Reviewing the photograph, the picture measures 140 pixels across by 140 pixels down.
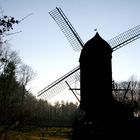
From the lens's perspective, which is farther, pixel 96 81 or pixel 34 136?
pixel 34 136

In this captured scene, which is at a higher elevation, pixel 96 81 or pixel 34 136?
pixel 96 81

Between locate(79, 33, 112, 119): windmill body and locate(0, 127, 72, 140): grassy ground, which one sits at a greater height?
locate(79, 33, 112, 119): windmill body

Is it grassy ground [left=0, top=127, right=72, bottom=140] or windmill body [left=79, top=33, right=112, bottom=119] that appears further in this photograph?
grassy ground [left=0, top=127, right=72, bottom=140]

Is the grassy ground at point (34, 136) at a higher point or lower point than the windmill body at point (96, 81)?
lower

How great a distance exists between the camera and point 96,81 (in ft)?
76.8

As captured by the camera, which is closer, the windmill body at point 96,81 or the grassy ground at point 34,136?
the windmill body at point 96,81

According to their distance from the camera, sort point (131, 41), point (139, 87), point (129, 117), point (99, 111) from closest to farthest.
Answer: point (99, 111) → point (129, 117) → point (131, 41) → point (139, 87)

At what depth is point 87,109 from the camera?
77.4 feet

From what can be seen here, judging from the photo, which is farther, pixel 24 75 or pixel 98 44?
pixel 24 75

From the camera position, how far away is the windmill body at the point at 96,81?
23375 mm

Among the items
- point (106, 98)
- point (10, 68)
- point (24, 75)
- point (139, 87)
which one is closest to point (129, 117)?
point (106, 98)

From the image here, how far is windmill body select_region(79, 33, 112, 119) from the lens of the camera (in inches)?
920

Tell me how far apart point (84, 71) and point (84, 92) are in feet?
4.73

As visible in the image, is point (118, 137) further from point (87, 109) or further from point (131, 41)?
point (131, 41)
